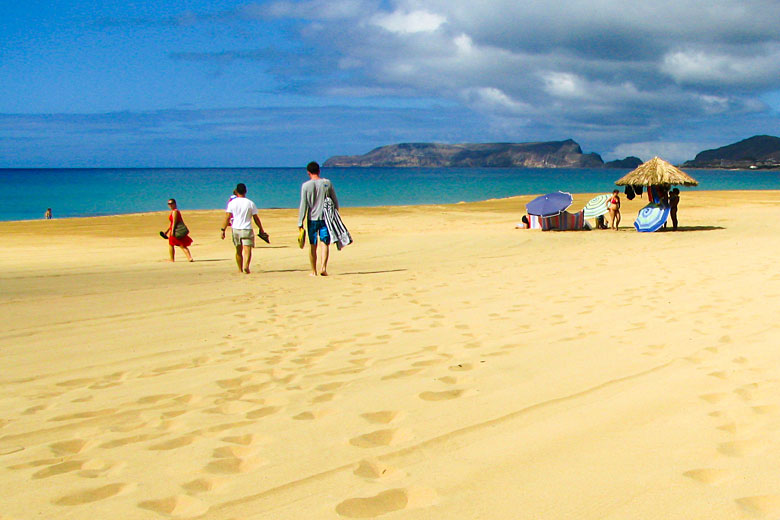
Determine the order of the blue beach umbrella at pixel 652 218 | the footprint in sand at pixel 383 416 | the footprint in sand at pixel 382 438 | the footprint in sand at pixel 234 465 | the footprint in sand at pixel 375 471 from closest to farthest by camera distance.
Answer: the footprint in sand at pixel 375 471 → the footprint in sand at pixel 234 465 → the footprint in sand at pixel 382 438 → the footprint in sand at pixel 383 416 → the blue beach umbrella at pixel 652 218

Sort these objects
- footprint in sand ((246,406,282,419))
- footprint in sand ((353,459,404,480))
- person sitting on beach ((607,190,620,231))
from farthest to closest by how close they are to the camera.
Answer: person sitting on beach ((607,190,620,231)) < footprint in sand ((246,406,282,419)) < footprint in sand ((353,459,404,480))

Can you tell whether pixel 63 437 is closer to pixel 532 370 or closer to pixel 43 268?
pixel 532 370

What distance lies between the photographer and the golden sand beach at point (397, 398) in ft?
7.95

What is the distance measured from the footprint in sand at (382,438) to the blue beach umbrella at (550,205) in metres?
15.4

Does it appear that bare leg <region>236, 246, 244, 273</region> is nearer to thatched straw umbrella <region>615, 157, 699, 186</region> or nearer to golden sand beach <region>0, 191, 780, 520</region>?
golden sand beach <region>0, 191, 780, 520</region>

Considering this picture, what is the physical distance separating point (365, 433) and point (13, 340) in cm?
373

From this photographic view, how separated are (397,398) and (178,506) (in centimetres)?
149

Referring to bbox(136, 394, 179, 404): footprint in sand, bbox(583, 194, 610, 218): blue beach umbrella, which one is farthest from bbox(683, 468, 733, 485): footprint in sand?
bbox(583, 194, 610, 218): blue beach umbrella

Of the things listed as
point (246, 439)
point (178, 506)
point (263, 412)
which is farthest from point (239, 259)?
point (178, 506)

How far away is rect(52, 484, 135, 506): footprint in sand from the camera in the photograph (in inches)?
95.2

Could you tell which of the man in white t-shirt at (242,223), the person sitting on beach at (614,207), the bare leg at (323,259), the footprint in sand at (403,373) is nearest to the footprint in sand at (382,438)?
the footprint in sand at (403,373)

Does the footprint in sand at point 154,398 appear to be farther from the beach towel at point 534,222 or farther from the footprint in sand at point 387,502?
the beach towel at point 534,222

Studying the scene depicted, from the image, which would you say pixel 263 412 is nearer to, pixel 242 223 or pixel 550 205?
pixel 242 223

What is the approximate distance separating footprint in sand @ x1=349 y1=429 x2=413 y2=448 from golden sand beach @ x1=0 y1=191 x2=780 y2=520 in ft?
0.05
